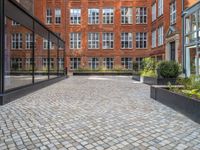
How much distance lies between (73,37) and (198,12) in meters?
21.6

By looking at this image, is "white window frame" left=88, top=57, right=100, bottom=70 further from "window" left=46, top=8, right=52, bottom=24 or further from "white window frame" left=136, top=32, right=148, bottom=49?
"window" left=46, top=8, right=52, bottom=24

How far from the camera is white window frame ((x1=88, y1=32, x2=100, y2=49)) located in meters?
33.8

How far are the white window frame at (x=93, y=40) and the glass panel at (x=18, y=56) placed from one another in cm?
2005

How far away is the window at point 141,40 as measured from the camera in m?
33.3

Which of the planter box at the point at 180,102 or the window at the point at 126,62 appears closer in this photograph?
the planter box at the point at 180,102

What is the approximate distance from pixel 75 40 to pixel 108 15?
6.19 meters

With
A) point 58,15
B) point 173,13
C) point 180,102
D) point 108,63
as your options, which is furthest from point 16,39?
point 58,15

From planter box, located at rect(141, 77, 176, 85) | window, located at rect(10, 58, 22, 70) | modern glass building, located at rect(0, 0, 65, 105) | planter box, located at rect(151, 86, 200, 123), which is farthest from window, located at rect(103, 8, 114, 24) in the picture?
planter box, located at rect(151, 86, 200, 123)

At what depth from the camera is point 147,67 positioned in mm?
18922

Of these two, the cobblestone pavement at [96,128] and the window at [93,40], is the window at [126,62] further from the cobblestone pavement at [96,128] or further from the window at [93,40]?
the cobblestone pavement at [96,128]

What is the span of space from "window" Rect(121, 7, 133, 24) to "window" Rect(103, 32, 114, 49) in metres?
2.70

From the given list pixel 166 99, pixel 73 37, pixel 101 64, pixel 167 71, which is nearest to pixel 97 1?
pixel 73 37

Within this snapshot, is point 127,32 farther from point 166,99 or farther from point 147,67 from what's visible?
point 166,99

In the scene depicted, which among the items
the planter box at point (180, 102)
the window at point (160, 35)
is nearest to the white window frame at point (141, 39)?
the window at point (160, 35)
